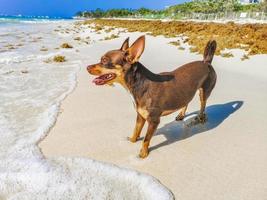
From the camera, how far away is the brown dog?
3543mm

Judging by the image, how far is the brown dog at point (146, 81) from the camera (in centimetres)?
354

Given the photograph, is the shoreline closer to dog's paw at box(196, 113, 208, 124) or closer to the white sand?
the white sand

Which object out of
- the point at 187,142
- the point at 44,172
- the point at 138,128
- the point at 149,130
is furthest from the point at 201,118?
the point at 44,172

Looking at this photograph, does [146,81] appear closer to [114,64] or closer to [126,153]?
[114,64]

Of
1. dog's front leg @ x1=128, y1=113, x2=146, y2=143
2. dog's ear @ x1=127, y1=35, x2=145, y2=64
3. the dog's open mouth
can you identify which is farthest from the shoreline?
dog's ear @ x1=127, y1=35, x2=145, y2=64

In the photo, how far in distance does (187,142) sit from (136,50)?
166cm

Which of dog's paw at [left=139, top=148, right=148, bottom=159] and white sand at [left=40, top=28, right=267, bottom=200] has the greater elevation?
dog's paw at [left=139, top=148, right=148, bottom=159]

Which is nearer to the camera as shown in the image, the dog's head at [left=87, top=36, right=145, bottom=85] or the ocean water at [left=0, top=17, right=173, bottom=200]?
the ocean water at [left=0, top=17, right=173, bottom=200]

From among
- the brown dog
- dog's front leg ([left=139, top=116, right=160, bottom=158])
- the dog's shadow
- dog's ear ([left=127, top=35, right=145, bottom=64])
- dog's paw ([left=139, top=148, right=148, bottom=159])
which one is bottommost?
the dog's shadow

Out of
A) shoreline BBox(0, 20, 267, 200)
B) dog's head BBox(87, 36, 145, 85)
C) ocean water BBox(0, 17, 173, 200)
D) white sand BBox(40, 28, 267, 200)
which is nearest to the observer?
ocean water BBox(0, 17, 173, 200)

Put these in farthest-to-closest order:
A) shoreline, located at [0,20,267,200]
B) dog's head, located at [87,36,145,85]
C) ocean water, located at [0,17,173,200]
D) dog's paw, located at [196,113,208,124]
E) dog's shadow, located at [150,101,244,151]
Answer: dog's paw, located at [196,113,208,124], dog's shadow, located at [150,101,244,151], dog's head, located at [87,36,145,85], shoreline, located at [0,20,267,200], ocean water, located at [0,17,173,200]

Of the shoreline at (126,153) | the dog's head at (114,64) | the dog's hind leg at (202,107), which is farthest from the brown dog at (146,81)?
the shoreline at (126,153)

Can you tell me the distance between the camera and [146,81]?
12.6ft

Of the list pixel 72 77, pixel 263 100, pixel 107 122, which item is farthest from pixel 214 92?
pixel 72 77
